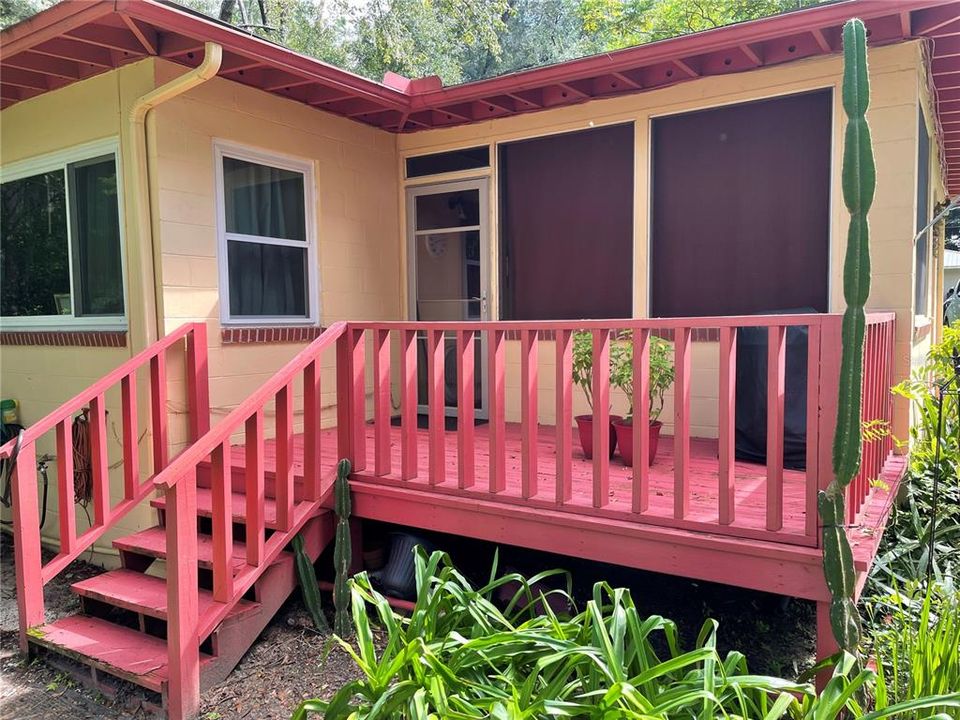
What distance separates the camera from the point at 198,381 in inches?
168

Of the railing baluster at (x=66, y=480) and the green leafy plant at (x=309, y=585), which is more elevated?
the railing baluster at (x=66, y=480)

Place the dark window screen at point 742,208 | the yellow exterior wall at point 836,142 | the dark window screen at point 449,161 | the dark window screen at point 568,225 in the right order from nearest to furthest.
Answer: the yellow exterior wall at point 836,142
the dark window screen at point 742,208
the dark window screen at point 568,225
the dark window screen at point 449,161

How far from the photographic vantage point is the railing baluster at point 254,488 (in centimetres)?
324

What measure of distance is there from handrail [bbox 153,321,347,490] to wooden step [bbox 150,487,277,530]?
0.50 metres

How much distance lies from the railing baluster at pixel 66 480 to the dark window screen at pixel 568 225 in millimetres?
3080

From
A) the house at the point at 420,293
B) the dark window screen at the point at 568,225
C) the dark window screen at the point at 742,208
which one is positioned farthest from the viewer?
the dark window screen at the point at 568,225

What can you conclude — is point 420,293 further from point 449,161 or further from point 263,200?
point 263,200

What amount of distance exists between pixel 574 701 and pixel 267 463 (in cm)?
259

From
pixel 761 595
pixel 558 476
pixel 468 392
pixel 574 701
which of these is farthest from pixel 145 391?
pixel 761 595

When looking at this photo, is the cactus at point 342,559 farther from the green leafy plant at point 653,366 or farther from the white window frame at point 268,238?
the green leafy plant at point 653,366

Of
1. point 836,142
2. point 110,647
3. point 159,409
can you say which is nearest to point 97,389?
point 159,409

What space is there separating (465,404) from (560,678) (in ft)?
4.90

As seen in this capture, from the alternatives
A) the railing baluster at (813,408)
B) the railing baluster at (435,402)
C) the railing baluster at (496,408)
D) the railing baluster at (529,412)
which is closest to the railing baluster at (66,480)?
the railing baluster at (435,402)

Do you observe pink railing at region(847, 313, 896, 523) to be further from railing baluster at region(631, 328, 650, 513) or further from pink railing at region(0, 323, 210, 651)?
pink railing at region(0, 323, 210, 651)
